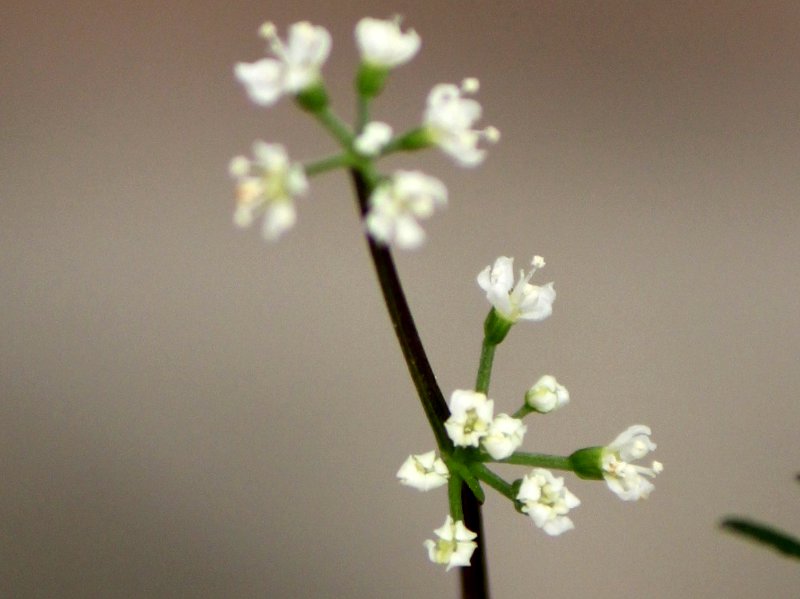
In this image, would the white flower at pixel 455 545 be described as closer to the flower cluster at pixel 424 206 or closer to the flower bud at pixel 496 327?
the flower cluster at pixel 424 206

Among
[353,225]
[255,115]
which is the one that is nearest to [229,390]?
[353,225]

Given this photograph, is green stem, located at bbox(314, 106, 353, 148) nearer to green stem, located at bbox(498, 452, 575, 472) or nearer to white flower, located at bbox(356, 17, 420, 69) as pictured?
white flower, located at bbox(356, 17, 420, 69)

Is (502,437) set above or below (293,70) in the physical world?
below

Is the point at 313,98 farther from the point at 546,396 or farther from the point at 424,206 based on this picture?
the point at 546,396

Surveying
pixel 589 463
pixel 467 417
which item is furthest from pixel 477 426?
pixel 589 463

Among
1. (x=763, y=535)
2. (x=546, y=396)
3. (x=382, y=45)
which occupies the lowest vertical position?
(x=763, y=535)

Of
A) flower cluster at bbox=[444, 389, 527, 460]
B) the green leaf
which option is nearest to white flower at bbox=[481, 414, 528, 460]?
flower cluster at bbox=[444, 389, 527, 460]

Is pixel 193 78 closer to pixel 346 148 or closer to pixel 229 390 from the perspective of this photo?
pixel 229 390
